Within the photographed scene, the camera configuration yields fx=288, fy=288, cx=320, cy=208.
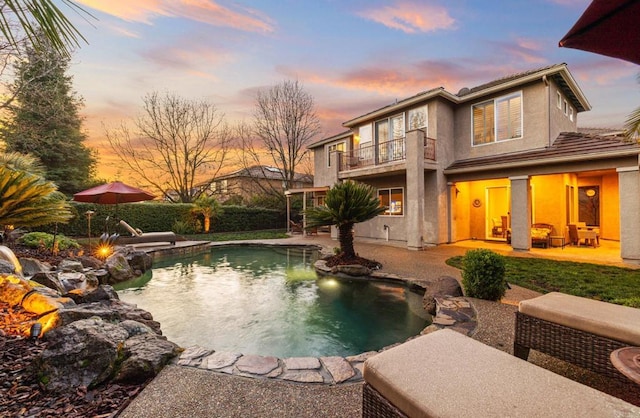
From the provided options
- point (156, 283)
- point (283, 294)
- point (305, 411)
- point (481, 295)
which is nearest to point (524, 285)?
point (481, 295)

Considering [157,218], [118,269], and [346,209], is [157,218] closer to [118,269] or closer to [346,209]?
[118,269]

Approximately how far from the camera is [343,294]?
7.24 metres

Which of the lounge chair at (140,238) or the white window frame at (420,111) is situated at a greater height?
the white window frame at (420,111)

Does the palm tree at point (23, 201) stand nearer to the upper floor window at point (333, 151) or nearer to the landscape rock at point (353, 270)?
the landscape rock at point (353, 270)

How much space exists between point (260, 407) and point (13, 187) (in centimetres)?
564

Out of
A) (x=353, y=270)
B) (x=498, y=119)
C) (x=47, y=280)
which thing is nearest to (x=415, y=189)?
(x=498, y=119)

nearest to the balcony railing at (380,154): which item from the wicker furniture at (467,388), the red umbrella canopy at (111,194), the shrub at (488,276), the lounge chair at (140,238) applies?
the shrub at (488,276)

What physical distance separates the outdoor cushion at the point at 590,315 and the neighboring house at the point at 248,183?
22252 millimetres

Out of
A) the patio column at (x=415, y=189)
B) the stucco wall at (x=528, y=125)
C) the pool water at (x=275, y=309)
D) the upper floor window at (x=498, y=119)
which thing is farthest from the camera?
the patio column at (x=415, y=189)

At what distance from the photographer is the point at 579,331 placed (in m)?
2.68

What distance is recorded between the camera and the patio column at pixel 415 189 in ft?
38.1

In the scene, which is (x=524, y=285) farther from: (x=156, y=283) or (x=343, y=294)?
(x=156, y=283)

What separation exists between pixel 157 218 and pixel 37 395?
1765cm

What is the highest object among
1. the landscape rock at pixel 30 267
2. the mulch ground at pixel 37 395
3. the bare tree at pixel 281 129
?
the bare tree at pixel 281 129
